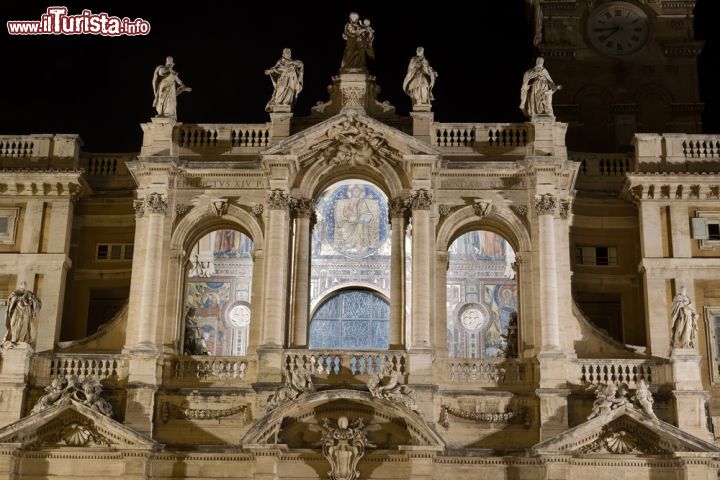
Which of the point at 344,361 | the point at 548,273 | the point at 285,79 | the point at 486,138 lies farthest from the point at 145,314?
the point at 548,273

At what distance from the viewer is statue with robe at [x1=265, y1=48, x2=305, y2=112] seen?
31.8 meters

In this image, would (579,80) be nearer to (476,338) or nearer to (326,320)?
(476,338)

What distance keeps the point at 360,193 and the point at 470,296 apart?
5443 mm

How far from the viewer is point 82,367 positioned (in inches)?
1169

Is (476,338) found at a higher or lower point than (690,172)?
lower

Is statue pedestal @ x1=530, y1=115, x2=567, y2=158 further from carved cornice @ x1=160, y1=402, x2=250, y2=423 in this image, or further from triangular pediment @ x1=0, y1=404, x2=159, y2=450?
triangular pediment @ x1=0, y1=404, x2=159, y2=450

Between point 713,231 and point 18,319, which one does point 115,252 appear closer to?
point 18,319

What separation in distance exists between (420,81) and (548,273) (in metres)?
6.81

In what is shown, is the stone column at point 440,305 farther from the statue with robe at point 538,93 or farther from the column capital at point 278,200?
the statue with robe at point 538,93

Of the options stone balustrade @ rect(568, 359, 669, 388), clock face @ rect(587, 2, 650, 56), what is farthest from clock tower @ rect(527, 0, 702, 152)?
stone balustrade @ rect(568, 359, 669, 388)

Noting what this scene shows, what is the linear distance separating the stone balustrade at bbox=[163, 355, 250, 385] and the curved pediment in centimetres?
219

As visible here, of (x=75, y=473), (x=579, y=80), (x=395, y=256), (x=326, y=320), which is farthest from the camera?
(x=579, y=80)

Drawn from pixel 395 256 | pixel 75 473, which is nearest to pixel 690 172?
pixel 395 256

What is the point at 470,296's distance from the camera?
38.2 m
